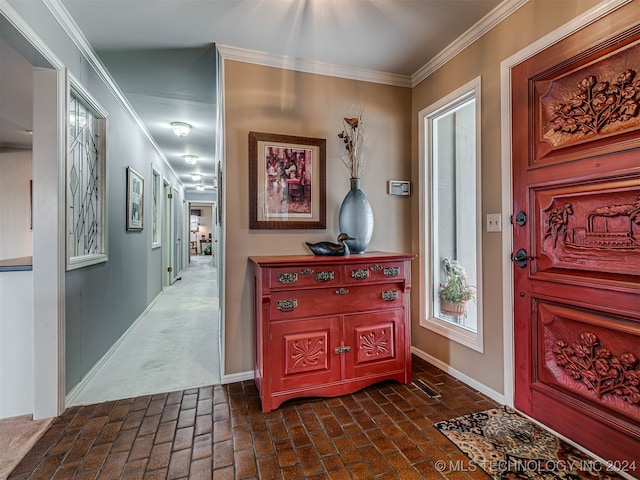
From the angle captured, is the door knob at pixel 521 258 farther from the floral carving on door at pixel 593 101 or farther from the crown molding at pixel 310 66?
the crown molding at pixel 310 66

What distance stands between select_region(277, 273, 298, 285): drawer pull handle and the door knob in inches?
54.3

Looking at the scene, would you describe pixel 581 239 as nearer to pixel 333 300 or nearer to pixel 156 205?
pixel 333 300

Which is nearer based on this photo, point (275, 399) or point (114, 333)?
point (275, 399)

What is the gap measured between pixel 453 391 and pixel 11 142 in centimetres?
616

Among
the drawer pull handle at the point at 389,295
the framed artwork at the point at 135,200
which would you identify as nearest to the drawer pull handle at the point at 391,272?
the drawer pull handle at the point at 389,295

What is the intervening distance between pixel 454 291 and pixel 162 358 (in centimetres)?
268

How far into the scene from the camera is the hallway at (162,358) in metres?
2.25

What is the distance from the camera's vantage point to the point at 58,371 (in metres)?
1.91

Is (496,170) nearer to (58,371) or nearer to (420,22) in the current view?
(420,22)

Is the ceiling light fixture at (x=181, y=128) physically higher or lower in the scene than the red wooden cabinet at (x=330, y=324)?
higher

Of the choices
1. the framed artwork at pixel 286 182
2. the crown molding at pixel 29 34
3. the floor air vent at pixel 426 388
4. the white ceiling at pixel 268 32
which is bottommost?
the floor air vent at pixel 426 388

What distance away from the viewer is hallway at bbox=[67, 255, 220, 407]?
2252 millimetres

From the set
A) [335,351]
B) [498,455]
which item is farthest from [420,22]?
[498,455]

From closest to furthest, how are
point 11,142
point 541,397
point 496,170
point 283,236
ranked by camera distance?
point 541,397, point 496,170, point 283,236, point 11,142
